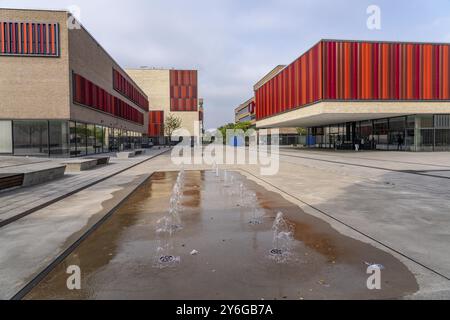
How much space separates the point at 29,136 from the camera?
29.5m

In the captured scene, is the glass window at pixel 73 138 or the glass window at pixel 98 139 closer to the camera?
the glass window at pixel 73 138

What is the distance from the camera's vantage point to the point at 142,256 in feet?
17.4

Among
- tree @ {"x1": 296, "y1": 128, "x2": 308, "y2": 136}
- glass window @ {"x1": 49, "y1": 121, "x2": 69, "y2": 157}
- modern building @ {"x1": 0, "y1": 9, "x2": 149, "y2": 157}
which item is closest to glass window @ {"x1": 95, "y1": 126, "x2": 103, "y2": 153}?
modern building @ {"x1": 0, "y1": 9, "x2": 149, "y2": 157}

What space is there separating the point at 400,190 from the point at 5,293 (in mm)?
11113

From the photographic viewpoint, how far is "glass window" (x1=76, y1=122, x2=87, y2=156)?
3348 cm

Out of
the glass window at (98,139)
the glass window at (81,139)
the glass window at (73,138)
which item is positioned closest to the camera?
the glass window at (73,138)

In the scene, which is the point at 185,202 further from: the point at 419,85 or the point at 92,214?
the point at 419,85

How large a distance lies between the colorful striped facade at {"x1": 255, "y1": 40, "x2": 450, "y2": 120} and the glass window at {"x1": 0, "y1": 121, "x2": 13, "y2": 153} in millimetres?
29639

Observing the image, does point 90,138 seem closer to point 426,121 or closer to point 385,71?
point 385,71

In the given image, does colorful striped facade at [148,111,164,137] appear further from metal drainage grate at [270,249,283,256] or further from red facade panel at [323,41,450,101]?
metal drainage grate at [270,249,283,256]

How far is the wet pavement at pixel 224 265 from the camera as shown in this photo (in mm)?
3998

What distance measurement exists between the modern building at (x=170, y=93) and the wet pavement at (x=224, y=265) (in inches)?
3786

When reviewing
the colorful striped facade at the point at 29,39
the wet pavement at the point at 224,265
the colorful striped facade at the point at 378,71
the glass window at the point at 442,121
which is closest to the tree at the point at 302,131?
the glass window at the point at 442,121

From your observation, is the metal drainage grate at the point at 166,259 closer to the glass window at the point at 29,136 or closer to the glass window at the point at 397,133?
the glass window at the point at 29,136
